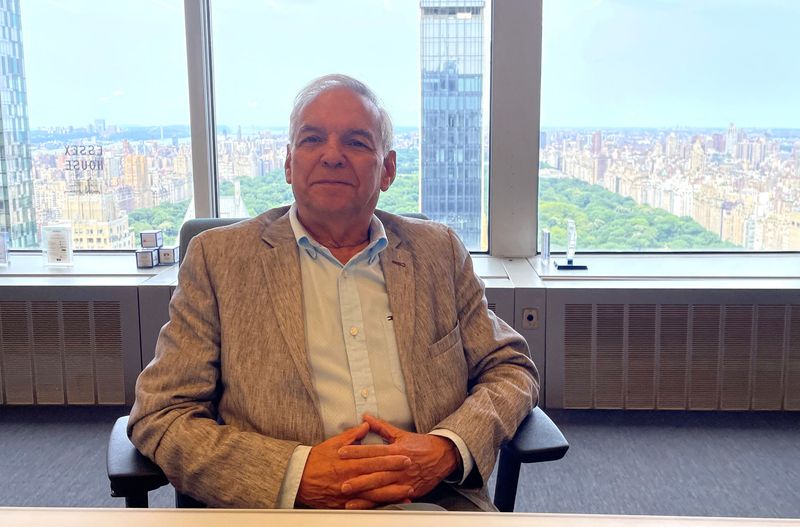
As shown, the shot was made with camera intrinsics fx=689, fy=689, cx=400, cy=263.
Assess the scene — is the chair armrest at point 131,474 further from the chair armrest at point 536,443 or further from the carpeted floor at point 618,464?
the carpeted floor at point 618,464

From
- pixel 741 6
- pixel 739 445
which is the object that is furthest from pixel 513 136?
pixel 739 445

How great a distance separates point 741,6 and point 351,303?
2589 millimetres

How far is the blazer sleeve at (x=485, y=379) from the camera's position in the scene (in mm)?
1413

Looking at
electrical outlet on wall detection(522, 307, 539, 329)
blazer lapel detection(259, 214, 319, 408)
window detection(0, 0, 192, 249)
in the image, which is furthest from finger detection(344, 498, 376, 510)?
window detection(0, 0, 192, 249)

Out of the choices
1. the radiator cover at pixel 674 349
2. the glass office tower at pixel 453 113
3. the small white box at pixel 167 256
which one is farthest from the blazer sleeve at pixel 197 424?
the glass office tower at pixel 453 113

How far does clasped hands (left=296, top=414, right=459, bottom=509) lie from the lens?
1304mm

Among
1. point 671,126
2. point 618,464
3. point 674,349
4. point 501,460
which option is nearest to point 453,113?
point 671,126

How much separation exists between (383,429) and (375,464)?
0.10m

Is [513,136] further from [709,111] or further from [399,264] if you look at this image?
[399,264]

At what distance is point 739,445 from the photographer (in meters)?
2.65

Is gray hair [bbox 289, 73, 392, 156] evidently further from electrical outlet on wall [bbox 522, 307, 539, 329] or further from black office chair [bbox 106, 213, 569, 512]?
electrical outlet on wall [bbox 522, 307, 539, 329]

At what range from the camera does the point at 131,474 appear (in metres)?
1.25

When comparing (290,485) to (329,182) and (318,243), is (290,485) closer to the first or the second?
(318,243)

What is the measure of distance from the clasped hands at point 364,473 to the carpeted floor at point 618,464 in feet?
3.30
